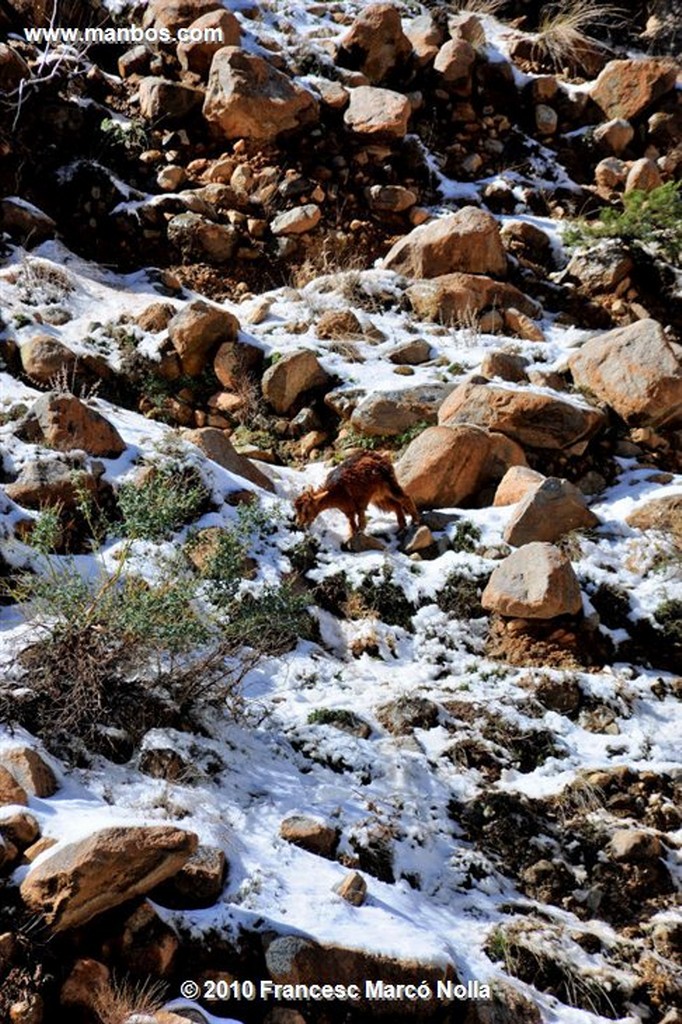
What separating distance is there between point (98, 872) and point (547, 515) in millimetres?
3493

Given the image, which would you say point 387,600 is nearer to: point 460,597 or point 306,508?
point 460,597

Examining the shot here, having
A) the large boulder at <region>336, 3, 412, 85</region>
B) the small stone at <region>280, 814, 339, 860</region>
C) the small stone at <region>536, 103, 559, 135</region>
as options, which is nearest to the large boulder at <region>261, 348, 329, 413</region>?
the small stone at <region>280, 814, 339, 860</region>

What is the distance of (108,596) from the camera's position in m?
3.93

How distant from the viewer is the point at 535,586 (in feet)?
16.3

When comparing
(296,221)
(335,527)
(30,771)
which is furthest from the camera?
(296,221)

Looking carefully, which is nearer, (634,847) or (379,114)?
(634,847)

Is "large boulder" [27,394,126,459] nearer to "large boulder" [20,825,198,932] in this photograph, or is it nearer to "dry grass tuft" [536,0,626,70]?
"large boulder" [20,825,198,932]

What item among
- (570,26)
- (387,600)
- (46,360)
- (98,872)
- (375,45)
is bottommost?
(387,600)

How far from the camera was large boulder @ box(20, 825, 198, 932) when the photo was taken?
8.93ft

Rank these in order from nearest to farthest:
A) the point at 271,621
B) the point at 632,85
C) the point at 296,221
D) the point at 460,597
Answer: the point at 271,621, the point at 460,597, the point at 296,221, the point at 632,85

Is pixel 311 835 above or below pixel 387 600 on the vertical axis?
above

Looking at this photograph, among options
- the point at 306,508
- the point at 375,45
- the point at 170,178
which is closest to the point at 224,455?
the point at 306,508

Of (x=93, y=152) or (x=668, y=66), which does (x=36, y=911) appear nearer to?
(x=93, y=152)

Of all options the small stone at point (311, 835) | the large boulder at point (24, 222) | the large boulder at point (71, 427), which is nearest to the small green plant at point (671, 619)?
the small stone at point (311, 835)
